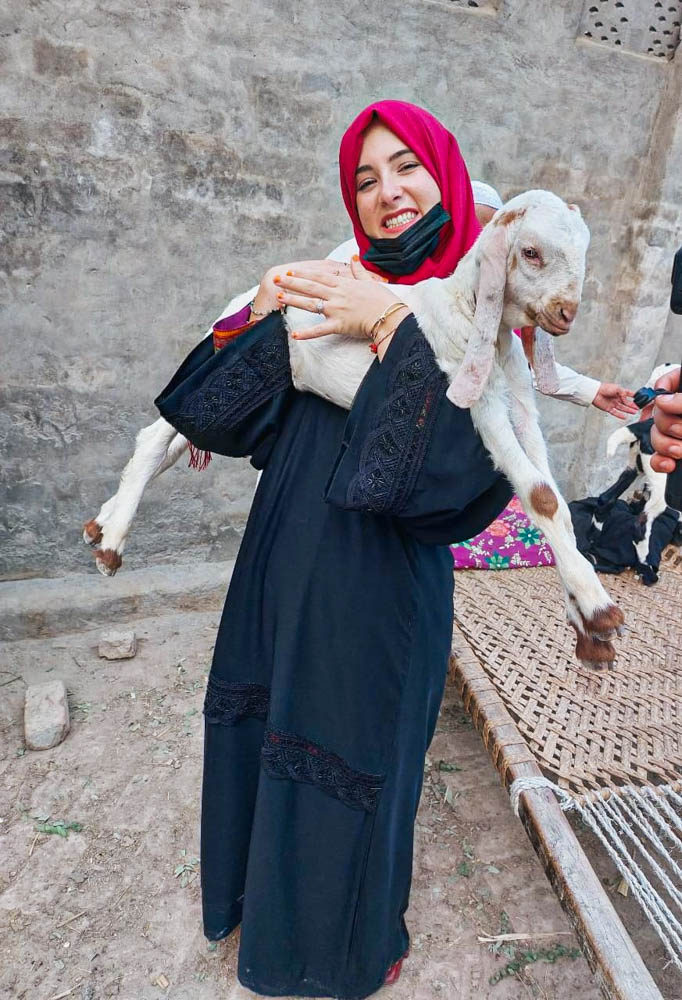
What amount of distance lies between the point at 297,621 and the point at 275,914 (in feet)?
2.56

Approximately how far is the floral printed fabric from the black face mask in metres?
2.37

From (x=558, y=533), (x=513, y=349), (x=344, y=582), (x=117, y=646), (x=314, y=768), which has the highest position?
(x=513, y=349)

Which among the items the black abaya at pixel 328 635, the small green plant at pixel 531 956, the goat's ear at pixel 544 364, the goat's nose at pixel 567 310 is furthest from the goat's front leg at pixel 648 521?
the goat's nose at pixel 567 310

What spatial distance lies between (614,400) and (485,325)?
77 cm

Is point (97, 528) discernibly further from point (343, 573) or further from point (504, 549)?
point (504, 549)

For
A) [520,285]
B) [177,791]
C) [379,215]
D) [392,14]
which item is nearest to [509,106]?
[392,14]

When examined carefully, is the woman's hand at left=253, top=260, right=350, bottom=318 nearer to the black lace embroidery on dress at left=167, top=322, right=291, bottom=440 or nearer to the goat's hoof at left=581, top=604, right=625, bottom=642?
the black lace embroidery on dress at left=167, top=322, right=291, bottom=440

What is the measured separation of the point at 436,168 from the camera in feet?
4.40

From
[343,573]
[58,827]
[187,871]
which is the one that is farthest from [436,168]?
[58,827]

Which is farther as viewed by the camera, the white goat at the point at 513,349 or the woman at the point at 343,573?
the woman at the point at 343,573

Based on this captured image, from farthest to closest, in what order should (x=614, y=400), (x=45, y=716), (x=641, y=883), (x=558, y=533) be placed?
1. (x=45, y=716)
2. (x=641, y=883)
3. (x=614, y=400)
4. (x=558, y=533)

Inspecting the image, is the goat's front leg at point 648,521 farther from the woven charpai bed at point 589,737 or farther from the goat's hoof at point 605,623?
the goat's hoof at point 605,623

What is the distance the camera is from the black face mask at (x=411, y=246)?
131 centimetres

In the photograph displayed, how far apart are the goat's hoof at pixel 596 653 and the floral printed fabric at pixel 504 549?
7.88 feet
